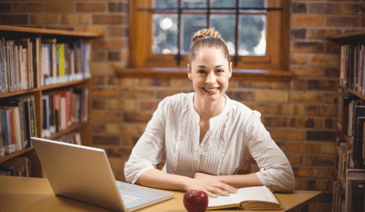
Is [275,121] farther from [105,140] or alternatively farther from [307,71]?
[105,140]

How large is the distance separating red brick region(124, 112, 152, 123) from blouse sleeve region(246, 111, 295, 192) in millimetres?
1392

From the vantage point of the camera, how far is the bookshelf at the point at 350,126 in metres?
1.46

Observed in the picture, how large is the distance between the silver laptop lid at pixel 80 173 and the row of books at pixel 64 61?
1312mm

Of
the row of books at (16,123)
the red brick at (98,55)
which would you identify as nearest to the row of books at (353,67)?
the red brick at (98,55)

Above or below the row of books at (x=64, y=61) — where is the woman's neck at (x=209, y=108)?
below

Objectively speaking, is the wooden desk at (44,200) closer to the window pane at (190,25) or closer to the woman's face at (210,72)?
the woman's face at (210,72)

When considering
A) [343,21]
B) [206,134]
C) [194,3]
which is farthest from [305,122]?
[206,134]

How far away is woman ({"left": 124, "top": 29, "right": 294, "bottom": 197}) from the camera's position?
163 centimetres

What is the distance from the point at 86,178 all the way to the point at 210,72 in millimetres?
779

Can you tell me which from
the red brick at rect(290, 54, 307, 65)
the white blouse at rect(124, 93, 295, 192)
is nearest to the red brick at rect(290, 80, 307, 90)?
the red brick at rect(290, 54, 307, 65)

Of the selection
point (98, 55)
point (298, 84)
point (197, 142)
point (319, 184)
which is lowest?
point (319, 184)

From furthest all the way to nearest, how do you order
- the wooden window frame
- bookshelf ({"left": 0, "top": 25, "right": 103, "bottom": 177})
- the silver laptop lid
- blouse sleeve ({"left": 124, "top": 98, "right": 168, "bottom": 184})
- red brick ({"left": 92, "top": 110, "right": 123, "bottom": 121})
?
red brick ({"left": 92, "top": 110, "right": 123, "bottom": 121}) < the wooden window frame < bookshelf ({"left": 0, "top": 25, "right": 103, "bottom": 177}) < blouse sleeve ({"left": 124, "top": 98, "right": 168, "bottom": 184}) < the silver laptop lid

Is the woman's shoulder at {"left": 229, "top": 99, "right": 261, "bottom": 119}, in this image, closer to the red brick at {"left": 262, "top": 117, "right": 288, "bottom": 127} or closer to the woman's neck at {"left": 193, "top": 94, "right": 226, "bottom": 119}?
the woman's neck at {"left": 193, "top": 94, "right": 226, "bottom": 119}

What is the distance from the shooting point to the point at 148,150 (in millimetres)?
1765
